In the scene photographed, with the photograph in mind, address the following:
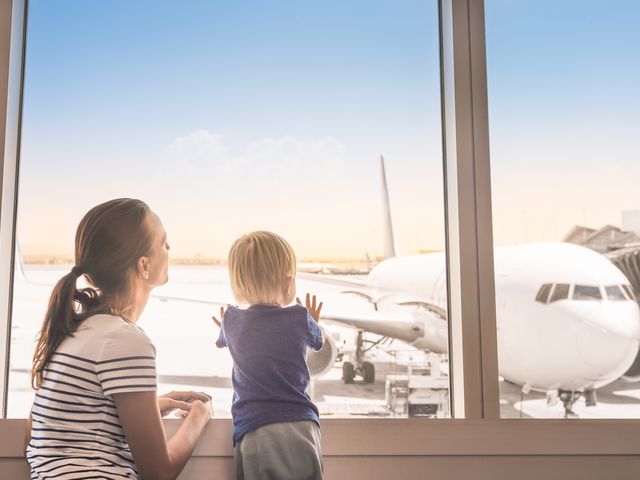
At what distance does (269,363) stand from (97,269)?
34 cm

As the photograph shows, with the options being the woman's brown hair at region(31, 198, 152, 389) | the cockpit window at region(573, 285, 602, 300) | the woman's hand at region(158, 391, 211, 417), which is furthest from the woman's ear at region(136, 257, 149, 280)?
the cockpit window at region(573, 285, 602, 300)

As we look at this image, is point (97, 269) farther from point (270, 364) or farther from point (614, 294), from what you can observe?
point (614, 294)

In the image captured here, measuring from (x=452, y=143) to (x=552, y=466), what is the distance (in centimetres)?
72

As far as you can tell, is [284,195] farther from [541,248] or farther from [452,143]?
[541,248]

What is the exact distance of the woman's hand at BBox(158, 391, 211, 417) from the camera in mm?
Result: 950

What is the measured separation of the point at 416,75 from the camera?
1.32 meters

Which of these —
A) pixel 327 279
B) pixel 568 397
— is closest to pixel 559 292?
pixel 568 397

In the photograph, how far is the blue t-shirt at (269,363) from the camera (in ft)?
2.87

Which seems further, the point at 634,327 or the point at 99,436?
the point at 634,327

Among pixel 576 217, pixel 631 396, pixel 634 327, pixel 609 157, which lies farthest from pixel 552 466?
pixel 634 327

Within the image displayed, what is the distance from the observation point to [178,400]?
979mm

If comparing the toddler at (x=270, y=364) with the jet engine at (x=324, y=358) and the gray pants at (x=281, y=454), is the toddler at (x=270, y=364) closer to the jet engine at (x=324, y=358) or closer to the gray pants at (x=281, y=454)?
the gray pants at (x=281, y=454)

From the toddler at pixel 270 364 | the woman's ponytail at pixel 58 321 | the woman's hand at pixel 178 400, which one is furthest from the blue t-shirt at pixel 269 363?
the woman's ponytail at pixel 58 321

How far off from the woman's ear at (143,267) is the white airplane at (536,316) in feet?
1.90
